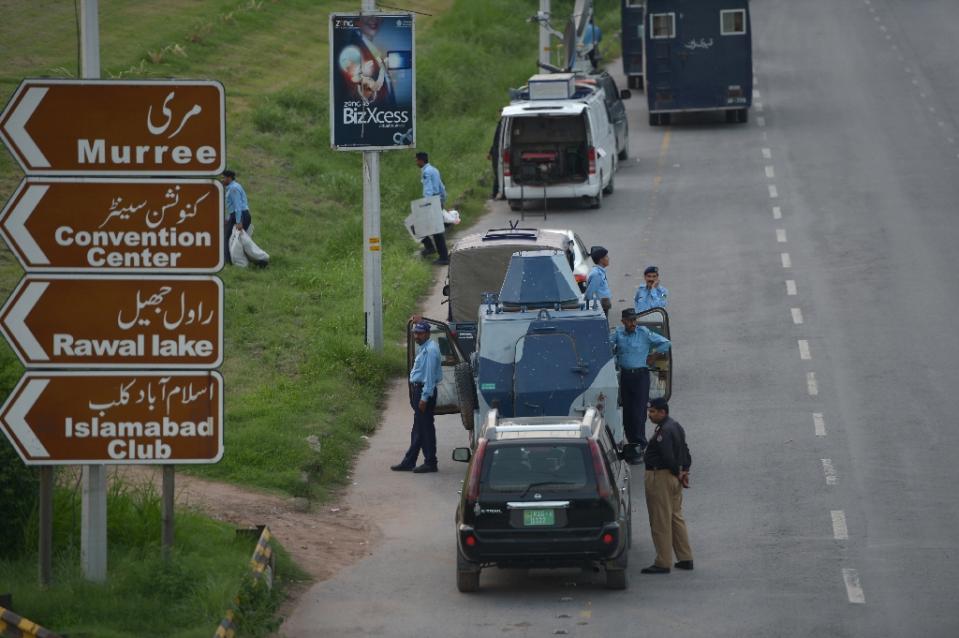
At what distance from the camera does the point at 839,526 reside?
Result: 17.6 m

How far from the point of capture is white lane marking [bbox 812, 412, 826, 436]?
2119 cm

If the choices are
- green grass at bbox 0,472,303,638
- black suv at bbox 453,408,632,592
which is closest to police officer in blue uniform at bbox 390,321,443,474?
green grass at bbox 0,472,303,638

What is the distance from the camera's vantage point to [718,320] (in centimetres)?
2678

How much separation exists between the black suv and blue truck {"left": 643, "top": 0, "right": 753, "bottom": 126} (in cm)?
2836

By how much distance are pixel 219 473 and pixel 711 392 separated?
717 cm

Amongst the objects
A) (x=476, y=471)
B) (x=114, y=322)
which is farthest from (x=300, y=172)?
(x=114, y=322)

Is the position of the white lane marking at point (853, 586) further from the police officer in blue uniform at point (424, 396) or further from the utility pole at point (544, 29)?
the utility pole at point (544, 29)

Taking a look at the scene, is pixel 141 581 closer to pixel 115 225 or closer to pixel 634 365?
pixel 115 225

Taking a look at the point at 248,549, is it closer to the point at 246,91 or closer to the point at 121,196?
the point at 121,196

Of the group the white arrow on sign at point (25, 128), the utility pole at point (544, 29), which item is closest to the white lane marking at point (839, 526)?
the white arrow on sign at point (25, 128)

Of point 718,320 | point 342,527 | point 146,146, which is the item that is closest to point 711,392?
point 718,320

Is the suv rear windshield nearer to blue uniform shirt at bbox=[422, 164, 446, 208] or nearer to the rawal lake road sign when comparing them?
the rawal lake road sign

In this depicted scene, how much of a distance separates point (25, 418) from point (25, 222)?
5.29 feet

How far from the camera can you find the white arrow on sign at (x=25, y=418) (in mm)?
13672
